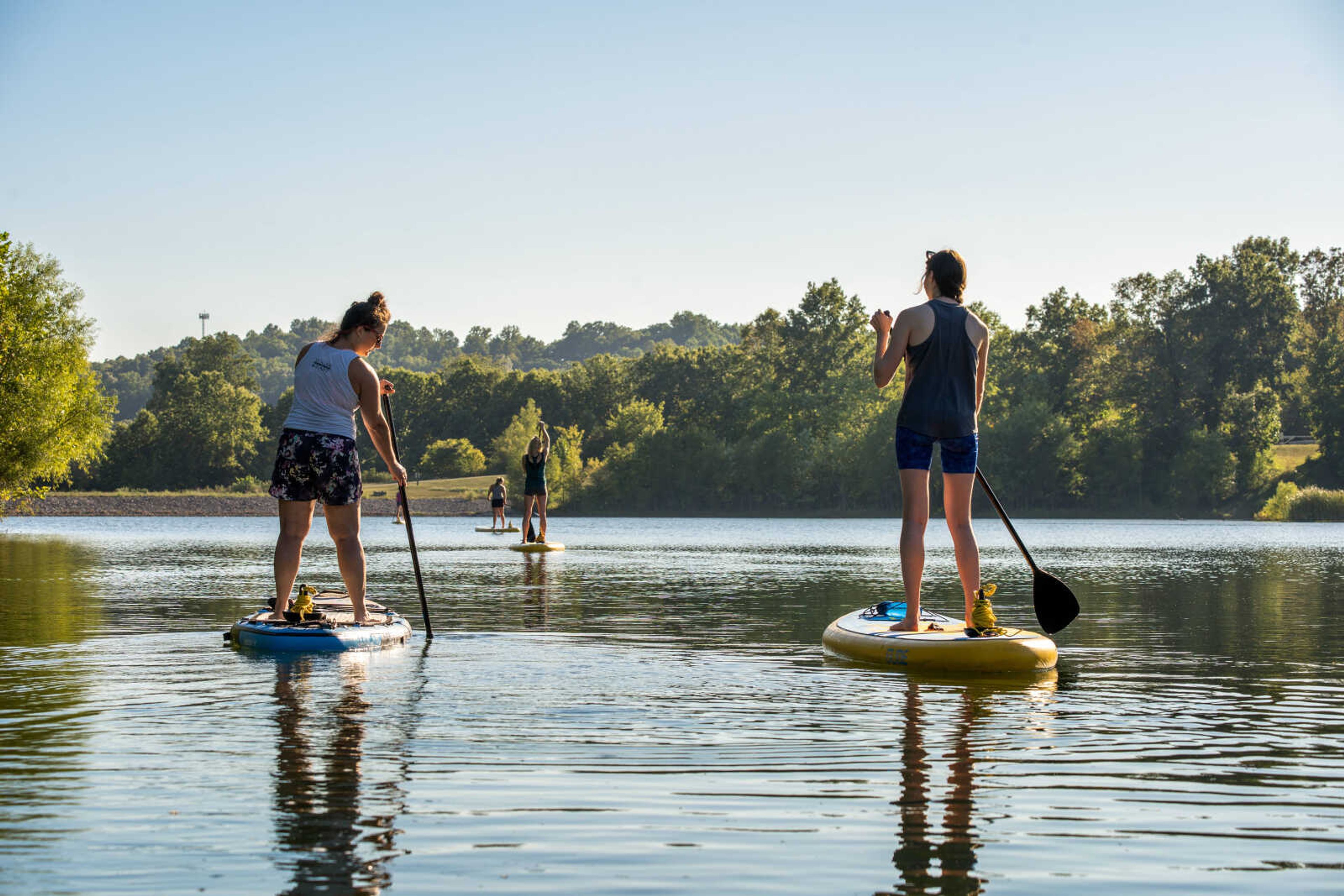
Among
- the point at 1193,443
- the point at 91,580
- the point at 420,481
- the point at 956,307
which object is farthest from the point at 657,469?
the point at 956,307

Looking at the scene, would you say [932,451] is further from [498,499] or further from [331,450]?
[498,499]

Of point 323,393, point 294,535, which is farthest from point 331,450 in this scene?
point 294,535

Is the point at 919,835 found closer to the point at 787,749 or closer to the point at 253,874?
the point at 787,749

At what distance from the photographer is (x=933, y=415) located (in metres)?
8.78

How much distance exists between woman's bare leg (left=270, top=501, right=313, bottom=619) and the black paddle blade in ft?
16.6

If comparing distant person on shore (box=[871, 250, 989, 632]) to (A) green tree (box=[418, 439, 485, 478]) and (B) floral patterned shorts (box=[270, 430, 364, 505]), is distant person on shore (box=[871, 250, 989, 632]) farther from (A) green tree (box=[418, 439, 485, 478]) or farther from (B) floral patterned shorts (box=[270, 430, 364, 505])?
(A) green tree (box=[418, 439, 485, 478])

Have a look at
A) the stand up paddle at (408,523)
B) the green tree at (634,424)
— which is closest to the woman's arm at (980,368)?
the stand up paddle at (408,523)

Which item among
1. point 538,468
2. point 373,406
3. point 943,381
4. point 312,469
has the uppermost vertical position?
point 943,381

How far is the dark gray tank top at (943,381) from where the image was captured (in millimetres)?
8781

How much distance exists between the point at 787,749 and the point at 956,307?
4.34 meters

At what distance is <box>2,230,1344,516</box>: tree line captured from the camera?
87.2 m

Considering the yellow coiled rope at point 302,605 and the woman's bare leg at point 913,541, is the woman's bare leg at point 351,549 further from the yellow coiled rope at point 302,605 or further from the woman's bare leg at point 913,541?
the woman's bare leg at point 913,541

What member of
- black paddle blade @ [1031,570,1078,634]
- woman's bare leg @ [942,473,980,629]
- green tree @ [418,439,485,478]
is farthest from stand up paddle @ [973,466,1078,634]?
green tree @ [418,439,485,478]

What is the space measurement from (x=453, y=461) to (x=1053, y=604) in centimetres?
10890
